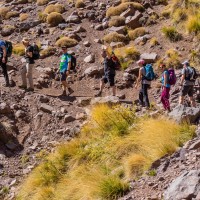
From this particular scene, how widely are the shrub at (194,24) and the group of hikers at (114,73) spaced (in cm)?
470

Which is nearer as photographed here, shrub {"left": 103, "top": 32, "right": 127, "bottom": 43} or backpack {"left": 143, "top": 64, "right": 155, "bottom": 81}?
backpack {"left": 143, "top": 64, "right": 155, "bottom": 81}

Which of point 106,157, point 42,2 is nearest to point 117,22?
point 42,2

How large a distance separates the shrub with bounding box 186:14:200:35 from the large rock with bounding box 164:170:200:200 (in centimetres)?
1248

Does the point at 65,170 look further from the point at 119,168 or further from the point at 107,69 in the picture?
the point at 107,69

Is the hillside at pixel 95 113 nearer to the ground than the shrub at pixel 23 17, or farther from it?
nearer to the ground

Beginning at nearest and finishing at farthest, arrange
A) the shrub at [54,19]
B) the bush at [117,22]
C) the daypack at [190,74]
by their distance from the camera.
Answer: the daypack at [190,74] → the bush at [117,22] → the shrub at [54,19]

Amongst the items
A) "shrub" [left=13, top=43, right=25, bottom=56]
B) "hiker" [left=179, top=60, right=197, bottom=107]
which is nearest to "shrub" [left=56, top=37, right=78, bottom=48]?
"shrub" [left=13, top=43, right=25, bottom=56]

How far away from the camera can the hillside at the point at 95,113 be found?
786 centimetres

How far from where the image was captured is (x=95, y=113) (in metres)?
11.4

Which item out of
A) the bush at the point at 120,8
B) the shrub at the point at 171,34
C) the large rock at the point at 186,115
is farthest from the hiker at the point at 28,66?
the bush at the point at 120,8

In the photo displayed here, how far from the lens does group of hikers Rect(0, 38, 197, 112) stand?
1152cm

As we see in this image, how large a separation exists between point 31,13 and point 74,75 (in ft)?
31.6

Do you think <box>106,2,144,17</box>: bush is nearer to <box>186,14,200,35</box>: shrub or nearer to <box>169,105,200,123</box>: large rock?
<box>186,14,200,35</box>: shrub

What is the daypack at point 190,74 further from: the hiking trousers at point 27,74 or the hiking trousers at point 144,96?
the hiking trousers at point 27,74
